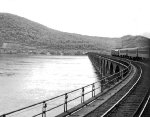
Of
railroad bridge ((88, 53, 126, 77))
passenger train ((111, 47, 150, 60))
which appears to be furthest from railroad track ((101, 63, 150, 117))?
railroad bridge ((88, 53, 126, 77))

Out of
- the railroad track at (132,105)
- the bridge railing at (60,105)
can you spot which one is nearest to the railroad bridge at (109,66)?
the bridge railing at (60,105)

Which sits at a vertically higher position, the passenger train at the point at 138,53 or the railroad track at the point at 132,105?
the passenger train at the point at 138,53

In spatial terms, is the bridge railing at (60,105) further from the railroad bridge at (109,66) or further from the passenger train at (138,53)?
the passenger train at (138,53)

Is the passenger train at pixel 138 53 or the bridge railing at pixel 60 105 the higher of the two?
the passenger train at pixel 138 53

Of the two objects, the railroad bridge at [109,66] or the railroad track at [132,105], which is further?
the railroad bridge at [109,66]

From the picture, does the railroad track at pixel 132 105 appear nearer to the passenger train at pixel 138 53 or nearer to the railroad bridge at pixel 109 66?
the passenger train at pixel 138 53

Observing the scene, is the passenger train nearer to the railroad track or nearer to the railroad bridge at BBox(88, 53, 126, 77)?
the railroad bridge at BBox(88, 53, 126, 77)

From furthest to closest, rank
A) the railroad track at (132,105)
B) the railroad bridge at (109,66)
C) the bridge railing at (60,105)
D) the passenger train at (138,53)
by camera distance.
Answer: the passenger train at (138,53)
the railroad bridge at (109,66)
the railroad track at (132,105)
the bridge railing at (60,105)

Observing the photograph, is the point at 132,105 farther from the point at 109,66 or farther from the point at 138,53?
the point at 138,53

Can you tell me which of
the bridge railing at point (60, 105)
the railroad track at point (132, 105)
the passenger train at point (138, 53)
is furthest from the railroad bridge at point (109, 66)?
the railroad track at point (132, 105)

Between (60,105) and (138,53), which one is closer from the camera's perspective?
(60,105)

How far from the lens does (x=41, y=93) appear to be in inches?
2076

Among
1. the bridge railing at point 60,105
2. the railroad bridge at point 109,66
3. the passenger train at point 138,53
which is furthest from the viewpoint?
the passenger train at point 138,53

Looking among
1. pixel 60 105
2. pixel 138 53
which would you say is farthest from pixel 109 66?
pixel 60 105
